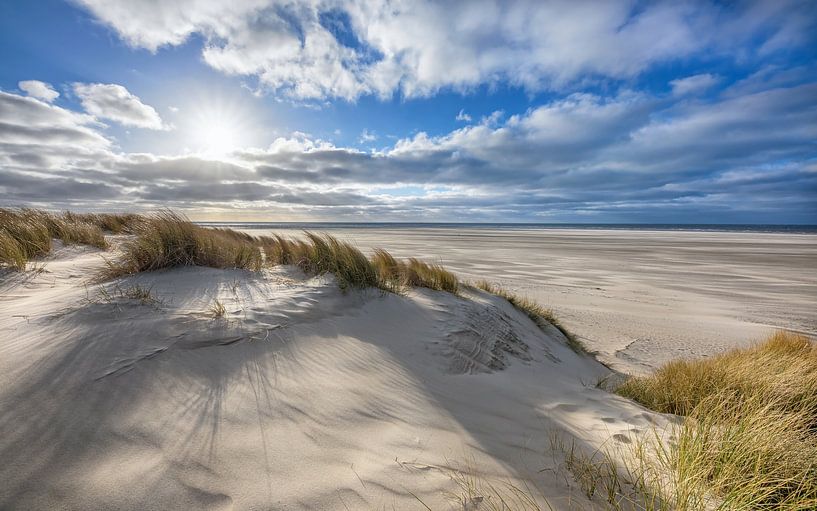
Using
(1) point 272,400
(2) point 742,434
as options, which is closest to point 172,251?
(1) point 272,400

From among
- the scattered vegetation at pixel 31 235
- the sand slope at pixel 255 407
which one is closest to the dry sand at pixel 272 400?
the sand slope at pixel 255 407

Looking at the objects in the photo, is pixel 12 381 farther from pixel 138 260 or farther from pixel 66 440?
pixel 138 260

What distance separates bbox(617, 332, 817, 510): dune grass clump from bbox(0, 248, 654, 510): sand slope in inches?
19.2

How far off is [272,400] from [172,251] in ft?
12.6

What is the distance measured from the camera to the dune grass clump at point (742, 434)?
1630 mm

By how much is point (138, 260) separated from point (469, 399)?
487 cm

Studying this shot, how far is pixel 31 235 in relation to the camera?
6.43 m

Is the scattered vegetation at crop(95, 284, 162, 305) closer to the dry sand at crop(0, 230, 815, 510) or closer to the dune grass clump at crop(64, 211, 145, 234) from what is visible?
the dry sand at crop(0, 230, 815, 510)

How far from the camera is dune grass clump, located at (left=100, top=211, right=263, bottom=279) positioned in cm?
467

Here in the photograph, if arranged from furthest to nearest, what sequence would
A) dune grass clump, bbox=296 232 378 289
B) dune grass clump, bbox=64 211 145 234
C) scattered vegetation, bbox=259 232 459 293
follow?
1. dune grass clump, bbox=64 211 145 234
2. scattered vegetation, bbox=259 232 459 293
3. dune grass clump, bbox=296 232 378 289

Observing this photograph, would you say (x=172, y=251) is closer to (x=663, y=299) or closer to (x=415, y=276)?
(x=415, y=276)

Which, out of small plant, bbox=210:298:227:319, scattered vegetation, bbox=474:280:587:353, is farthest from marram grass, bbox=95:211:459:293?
small plant, bbox=210:298:227:319

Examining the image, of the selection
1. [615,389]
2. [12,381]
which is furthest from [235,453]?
[615,389]

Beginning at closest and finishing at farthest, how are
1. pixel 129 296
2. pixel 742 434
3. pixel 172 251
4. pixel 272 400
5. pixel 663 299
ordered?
pixel 742 434 → pixel 272 400 → pixel 129 296 → pixel 172 251 → pixel 663 299
